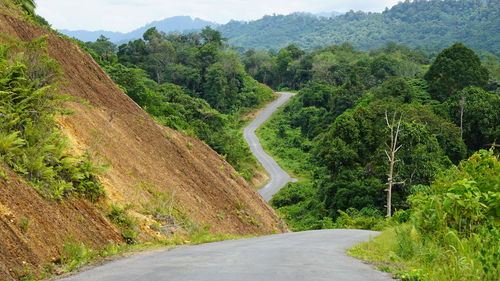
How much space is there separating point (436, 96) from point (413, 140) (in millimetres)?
22529

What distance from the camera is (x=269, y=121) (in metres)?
83.4

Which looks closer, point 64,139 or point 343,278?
point 343,278

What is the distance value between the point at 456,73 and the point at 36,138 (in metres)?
51.5

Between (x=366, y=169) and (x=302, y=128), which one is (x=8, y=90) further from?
(x=302, y=128)

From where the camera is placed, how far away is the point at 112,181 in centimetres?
1470

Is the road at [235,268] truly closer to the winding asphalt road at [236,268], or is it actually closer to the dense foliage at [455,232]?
the winding asphalt road at [236,268]

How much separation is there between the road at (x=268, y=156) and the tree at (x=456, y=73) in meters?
20.3

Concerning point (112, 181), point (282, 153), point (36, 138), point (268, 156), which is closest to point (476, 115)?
point (282, 153)

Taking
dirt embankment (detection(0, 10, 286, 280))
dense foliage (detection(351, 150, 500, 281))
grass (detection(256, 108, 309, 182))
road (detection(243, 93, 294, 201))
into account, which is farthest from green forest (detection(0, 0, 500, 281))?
road (detection(243, 93, 294, 201))

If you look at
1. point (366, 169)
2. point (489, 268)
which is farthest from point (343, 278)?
point (366, 169)

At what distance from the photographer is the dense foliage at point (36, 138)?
1059cm

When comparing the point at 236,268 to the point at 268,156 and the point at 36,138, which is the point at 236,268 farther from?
the point at 268,156

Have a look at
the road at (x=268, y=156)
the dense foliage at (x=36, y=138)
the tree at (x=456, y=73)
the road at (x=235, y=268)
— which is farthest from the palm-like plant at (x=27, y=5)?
the tree at (x=456, y=73)

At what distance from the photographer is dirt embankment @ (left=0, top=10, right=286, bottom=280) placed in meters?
9.18
